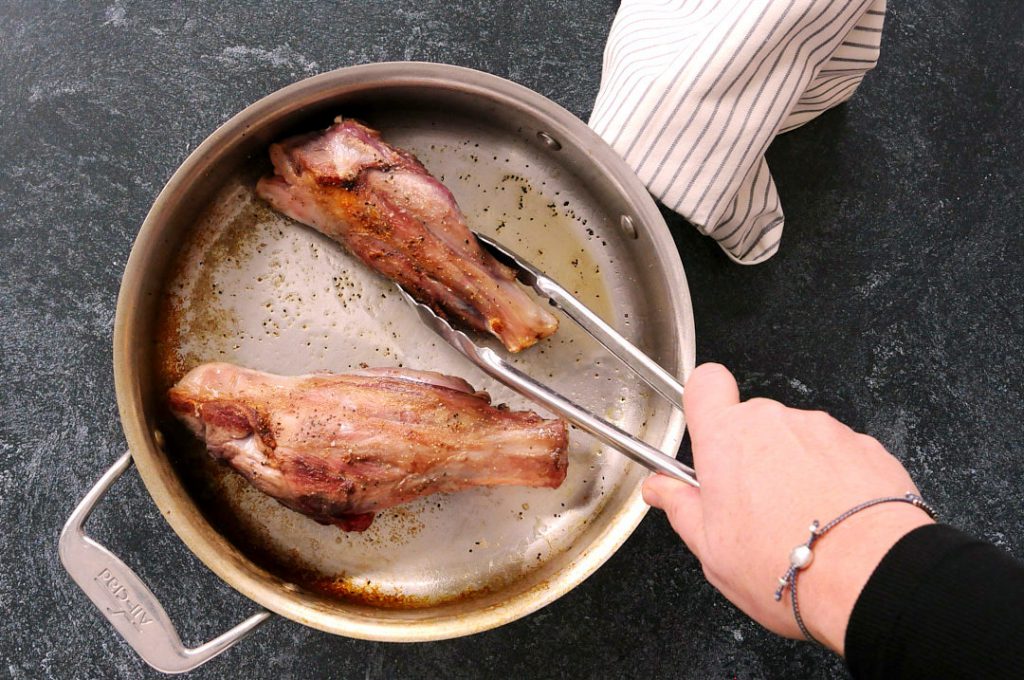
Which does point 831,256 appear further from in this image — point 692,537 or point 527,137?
point 692,537

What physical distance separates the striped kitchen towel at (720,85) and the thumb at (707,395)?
504 millimetres

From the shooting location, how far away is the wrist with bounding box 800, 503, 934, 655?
863 mm

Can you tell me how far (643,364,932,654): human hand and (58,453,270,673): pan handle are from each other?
2.98ft

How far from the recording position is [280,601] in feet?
4.47

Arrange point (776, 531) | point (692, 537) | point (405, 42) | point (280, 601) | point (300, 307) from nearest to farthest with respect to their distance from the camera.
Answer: point (776, 531) < point (692, 537) < point (280, 601) < point (300, 307) < point (405, 42)

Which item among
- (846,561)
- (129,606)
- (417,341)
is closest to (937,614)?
(846,561)

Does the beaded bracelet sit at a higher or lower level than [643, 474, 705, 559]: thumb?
higher

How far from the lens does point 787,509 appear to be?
921 mm

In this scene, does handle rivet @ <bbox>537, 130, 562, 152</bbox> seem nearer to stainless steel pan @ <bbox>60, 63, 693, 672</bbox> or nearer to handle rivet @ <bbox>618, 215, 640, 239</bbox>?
stainless steel pan @ <bbox>60, 63, 693, 672</bbox>

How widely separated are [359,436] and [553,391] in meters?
0.37

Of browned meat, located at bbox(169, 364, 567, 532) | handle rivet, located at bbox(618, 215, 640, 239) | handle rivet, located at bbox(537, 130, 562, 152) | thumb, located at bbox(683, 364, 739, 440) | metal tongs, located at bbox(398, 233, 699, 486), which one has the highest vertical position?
handle rivet, located at bbox(537, 130, 562, 152)

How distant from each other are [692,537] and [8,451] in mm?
1409

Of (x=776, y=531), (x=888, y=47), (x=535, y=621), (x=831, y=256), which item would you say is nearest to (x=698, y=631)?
(x=535, y=621)

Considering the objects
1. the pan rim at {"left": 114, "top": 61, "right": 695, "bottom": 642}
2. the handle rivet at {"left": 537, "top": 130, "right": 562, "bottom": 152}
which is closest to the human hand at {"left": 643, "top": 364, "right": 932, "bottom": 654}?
the pan rim at {"left": 114, "top": 61, "right": 695, "bottom": 642}
